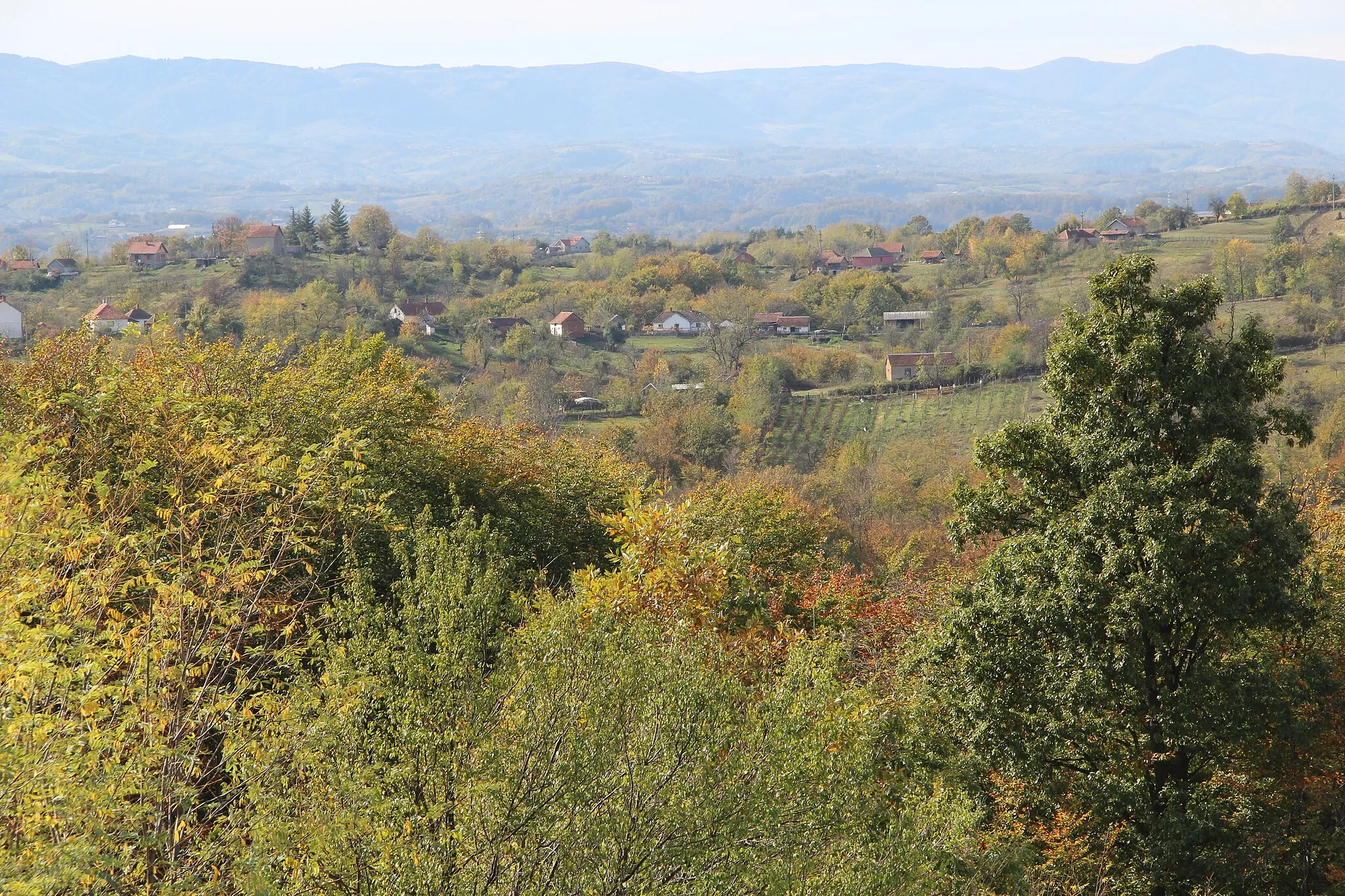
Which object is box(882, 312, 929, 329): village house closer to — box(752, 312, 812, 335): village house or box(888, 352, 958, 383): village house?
box(752, 312, 812, 335): village house

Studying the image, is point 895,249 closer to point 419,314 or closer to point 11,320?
point 419,314

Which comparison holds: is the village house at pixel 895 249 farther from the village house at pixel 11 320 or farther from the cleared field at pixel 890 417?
the village house at pixel 11 320

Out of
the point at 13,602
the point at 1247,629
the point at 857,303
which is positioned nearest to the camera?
the point at 13,602

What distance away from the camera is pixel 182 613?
25.2 feet

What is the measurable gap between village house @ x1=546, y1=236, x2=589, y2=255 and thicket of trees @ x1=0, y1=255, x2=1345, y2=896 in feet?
438

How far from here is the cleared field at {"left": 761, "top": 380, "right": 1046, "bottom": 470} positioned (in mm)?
59469

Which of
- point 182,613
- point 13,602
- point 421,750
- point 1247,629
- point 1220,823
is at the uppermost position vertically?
point 13,602

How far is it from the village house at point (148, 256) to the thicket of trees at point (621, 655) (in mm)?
85744

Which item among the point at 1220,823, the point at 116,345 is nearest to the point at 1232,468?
the point at 1220,823

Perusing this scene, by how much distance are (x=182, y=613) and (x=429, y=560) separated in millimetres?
2425

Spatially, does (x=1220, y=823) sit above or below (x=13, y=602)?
below

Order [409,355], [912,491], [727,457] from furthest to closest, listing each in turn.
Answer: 1. [409,355]
2. [727,457]
3. [912,491]

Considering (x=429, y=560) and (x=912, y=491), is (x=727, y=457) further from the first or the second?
(x=429, y=560)

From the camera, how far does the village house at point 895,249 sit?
13488 cm
